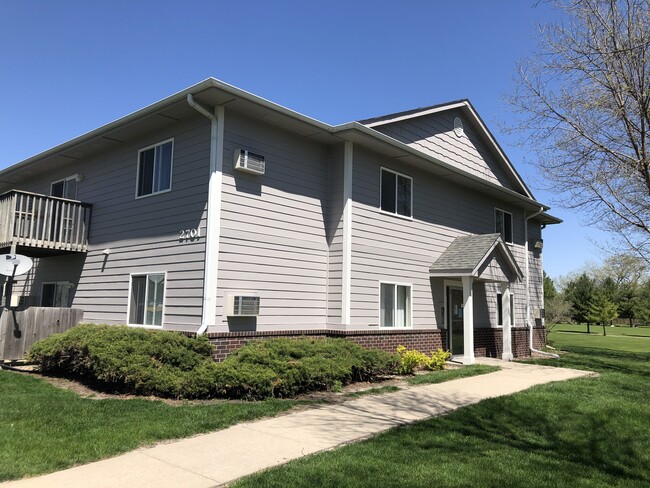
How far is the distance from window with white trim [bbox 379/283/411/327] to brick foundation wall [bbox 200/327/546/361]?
0.29 metres

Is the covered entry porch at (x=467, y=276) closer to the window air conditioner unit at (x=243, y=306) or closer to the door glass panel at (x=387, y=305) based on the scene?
the door glass panel at (x=387, y=305)

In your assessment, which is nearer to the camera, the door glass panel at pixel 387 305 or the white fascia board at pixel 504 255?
the door glass panel at pixel 387 305

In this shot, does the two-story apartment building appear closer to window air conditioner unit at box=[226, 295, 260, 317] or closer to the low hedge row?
window air conditioner unit at box=[226, 295, 260, 317]

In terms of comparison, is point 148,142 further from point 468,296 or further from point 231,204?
point 468,296

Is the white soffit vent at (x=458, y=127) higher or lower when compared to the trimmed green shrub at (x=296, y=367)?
higher

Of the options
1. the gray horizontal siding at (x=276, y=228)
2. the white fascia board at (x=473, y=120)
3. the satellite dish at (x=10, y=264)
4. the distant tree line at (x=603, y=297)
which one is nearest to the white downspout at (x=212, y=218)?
the gray horizontal siding at (x=276, y=228)

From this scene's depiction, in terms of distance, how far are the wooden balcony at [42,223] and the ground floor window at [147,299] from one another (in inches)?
108

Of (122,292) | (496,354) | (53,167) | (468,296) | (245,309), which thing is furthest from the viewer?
(496,354)

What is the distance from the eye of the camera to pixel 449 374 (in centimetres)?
1170

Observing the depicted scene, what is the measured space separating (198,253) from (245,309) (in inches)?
57.7

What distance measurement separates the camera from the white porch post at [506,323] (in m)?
16.5

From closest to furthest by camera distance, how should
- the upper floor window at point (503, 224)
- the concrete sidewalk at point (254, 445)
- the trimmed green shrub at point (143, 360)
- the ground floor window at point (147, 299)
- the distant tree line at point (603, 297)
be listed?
the concrete sidewalk at point (254, 445) → the trimmed green shrub at point (143, 360) → the ground floor window at point (147, 299) → the upper floor window at point (503, 224) → the distant tree line at point (603, 297)

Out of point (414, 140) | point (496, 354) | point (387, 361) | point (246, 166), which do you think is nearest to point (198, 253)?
point (246, 166)

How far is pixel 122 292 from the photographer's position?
489 inches
